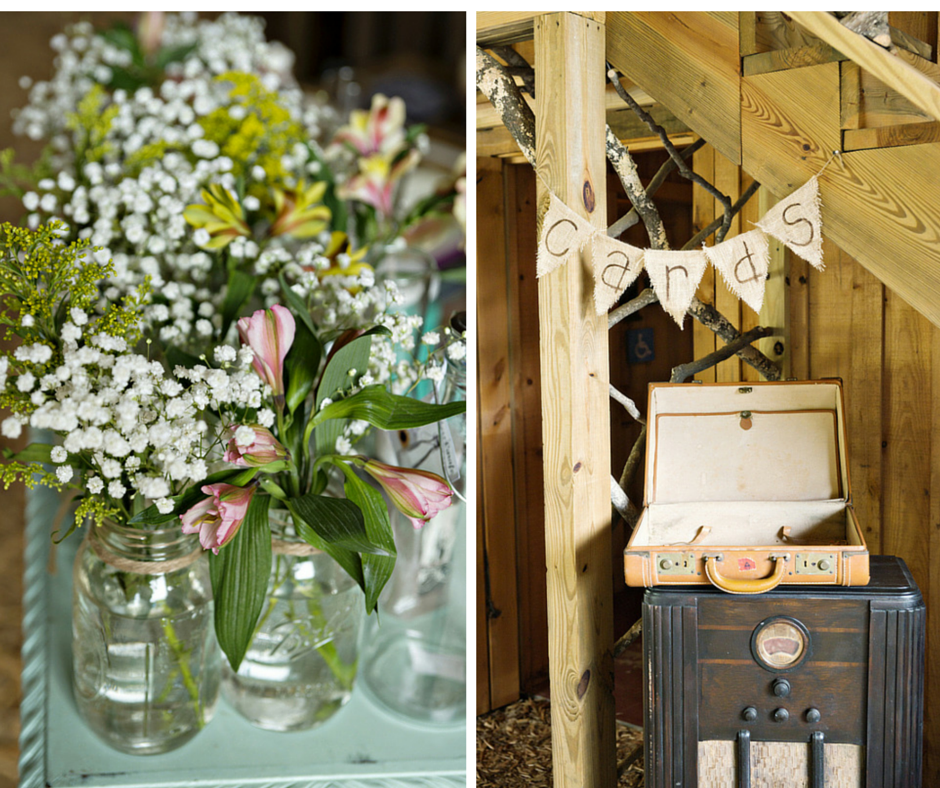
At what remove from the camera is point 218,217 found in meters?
1.20

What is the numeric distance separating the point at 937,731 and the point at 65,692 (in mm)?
1890

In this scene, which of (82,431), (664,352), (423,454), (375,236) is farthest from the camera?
(664,352)

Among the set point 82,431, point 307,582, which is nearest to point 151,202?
point 82,431

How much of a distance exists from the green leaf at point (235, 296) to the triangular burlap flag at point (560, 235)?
591mm

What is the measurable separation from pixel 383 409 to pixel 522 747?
185 cm

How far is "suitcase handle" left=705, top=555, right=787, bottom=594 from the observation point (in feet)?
4.46

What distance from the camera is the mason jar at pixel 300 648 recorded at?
1128 mm

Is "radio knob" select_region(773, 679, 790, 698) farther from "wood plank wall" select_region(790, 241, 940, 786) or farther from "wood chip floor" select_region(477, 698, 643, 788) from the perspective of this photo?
"wood chip floor" select_region(477, 698, 643, 788)

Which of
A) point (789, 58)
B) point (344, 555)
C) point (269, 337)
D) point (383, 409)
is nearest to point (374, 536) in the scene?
point (344, 555)

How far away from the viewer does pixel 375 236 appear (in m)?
1.54

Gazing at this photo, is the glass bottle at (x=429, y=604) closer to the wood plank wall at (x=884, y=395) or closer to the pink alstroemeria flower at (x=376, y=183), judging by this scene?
the pink alstroemeria flower at (x=376, y=183)

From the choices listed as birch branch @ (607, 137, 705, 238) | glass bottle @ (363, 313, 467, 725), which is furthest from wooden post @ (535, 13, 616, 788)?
glass bottle @ (363, 313, 467, 725)

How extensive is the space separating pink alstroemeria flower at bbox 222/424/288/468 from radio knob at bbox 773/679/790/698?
1.01 m

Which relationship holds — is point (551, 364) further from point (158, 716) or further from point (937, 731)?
point (937, 731)
